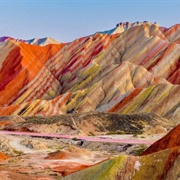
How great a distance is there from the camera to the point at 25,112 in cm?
9006

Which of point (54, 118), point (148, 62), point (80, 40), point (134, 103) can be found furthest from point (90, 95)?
point (80, 40)

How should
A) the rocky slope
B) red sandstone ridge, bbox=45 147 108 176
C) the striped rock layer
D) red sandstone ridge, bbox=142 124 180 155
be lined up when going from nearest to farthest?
1. the rocky slope
2. red sandstone ridge, bbox=142 124 180 155
3. red sandstone ridge, bbox=45 147 108 176
4. the striped rock layer

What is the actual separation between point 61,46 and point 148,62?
1317 inches

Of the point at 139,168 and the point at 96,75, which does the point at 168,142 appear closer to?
the point at 139,168

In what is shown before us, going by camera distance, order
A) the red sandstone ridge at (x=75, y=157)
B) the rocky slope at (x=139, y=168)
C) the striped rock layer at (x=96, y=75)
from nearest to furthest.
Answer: the rocky slope at (x=139, y=168)
the red sandstone ridge at (x=75, y=157)
the striped rock layer at (x=96, y=75)

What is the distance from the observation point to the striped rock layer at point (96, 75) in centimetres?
8588

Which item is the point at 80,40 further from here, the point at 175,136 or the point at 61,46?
the point at 175,136

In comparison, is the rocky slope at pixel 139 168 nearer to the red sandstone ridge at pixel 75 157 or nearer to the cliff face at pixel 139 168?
the cliff face at pixel 139 168

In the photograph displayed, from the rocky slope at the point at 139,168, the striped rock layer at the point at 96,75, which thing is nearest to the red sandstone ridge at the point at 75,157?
the rocky slope at the point at 139,168

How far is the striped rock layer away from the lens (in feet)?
282

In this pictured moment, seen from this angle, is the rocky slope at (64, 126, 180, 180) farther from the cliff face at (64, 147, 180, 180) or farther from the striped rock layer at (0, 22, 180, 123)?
the striped rock layer at (0, 22, 180, 123)

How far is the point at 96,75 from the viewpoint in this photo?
106188mm

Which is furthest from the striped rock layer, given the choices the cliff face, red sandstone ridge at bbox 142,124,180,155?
the cliff face

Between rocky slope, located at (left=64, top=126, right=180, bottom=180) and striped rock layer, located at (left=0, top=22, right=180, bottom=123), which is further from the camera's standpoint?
striped rock layer, located at (left=0, top=22, right=180, bottom=123)
